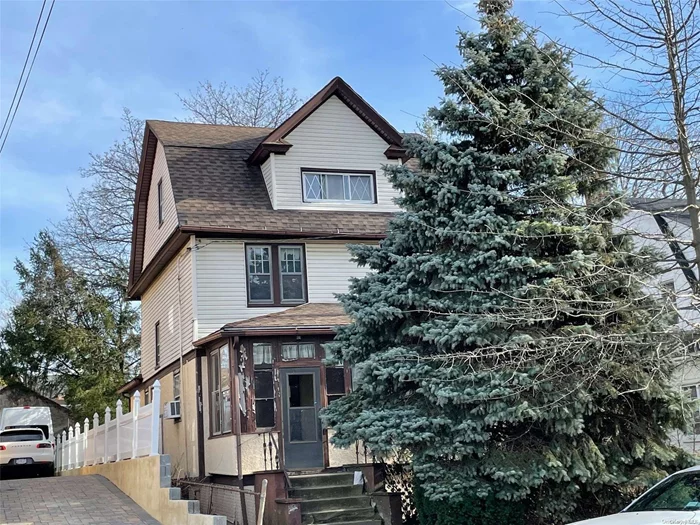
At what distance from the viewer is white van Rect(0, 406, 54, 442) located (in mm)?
27656

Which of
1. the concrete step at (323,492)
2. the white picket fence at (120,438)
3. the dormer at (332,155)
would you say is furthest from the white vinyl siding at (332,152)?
the concrete step at (323,492)

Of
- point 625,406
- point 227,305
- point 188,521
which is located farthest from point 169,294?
point 625,406

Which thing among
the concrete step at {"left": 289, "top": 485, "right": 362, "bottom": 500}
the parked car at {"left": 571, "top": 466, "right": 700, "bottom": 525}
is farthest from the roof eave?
the parked car at {"left": 571, "top": 466, "right": 700, "bottom": 525}

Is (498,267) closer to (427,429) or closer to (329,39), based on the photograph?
(427,429)

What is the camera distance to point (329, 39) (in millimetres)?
12656

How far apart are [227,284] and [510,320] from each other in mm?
9224

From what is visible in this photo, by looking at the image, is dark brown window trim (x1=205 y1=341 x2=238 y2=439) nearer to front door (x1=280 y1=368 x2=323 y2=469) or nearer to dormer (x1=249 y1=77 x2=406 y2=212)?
front door (x1=280 y1=368 x2=323 y2=469)

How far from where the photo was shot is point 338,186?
20109 mm

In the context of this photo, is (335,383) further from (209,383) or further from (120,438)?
(120,438)

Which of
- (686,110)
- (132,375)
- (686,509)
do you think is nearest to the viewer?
(686,509)

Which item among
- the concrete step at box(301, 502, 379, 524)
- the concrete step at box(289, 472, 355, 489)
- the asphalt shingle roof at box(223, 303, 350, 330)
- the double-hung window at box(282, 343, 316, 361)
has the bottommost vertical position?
the concrete step at box(301, 502, 379, 524)

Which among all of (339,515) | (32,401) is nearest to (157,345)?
(339,515)

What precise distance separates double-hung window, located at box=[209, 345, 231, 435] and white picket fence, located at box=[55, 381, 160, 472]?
75.3 inches

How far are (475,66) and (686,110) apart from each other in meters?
3.38
